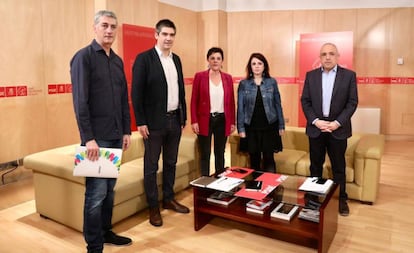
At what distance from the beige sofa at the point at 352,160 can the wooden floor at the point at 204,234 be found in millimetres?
171

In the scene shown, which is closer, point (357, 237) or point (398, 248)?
point (398, 248)

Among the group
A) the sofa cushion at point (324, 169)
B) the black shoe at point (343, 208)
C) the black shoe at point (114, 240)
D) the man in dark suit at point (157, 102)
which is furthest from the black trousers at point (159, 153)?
the black shoe at point (343, 208)

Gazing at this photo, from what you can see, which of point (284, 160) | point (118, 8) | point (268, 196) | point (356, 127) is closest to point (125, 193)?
point (268, 196)

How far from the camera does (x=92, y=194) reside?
2.23 m

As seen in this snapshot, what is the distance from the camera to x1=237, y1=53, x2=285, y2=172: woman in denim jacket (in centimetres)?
330

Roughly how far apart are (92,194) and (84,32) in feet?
10.4

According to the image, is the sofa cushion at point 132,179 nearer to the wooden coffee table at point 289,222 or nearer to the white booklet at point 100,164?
the wooden coffee table at point 289,222

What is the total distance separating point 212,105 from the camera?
336cm

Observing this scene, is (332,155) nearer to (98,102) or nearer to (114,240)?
(114,240)

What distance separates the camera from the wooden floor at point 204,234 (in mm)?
2566

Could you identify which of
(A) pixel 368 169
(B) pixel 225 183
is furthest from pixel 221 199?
(A) pixel 368 169

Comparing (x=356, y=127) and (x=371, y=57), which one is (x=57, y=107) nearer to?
(x=356, y=127)

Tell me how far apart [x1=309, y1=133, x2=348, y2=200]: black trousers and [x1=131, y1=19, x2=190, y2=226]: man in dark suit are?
3.95ft

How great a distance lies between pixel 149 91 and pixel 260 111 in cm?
111
